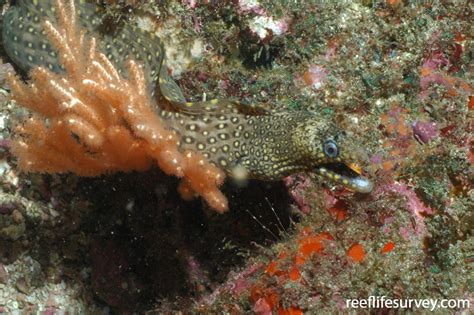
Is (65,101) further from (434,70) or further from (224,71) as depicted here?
(434,70)

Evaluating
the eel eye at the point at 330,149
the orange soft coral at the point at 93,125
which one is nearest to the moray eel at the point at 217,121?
the eel eye at the point at 330,149

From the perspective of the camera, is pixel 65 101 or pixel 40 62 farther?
pixel 40 62

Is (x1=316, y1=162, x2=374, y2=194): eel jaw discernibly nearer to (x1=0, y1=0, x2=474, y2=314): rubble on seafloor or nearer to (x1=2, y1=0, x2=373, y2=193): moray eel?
(x1=2, y1=0, x2=373, y2=193): moray eel

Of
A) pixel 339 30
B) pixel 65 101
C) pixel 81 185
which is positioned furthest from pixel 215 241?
pixel 339 30

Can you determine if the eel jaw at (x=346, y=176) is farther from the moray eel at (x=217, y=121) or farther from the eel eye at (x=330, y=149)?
the eel eye at (x=330, y=149)

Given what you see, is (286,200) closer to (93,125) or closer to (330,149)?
(330,149)
